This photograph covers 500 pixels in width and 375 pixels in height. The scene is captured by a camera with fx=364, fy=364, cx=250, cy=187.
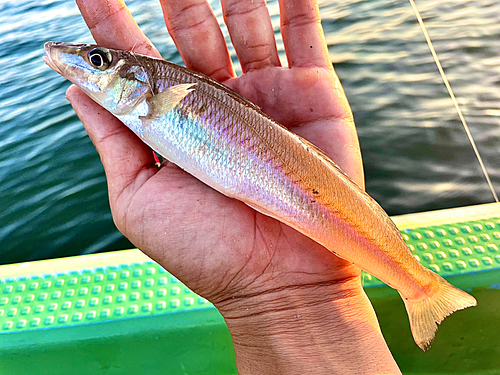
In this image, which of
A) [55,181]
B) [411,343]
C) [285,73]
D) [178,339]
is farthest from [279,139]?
[55,181]

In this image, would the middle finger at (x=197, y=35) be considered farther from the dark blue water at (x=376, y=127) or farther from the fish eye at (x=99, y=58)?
the dark blue water at (x=376, y=127)

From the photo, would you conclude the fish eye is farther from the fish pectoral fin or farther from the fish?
the fish pectoral fin

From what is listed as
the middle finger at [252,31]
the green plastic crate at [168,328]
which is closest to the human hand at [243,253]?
the green plastic crate at [168,328]

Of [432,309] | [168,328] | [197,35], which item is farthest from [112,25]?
[432,309]

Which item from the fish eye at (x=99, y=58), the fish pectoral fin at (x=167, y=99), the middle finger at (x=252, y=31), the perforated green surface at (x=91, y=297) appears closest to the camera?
the fish pectoral fin at (x=167, y=99)

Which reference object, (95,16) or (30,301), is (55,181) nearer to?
(30,301)

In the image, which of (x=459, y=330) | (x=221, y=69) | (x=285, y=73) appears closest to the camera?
(x=459, y=330)
